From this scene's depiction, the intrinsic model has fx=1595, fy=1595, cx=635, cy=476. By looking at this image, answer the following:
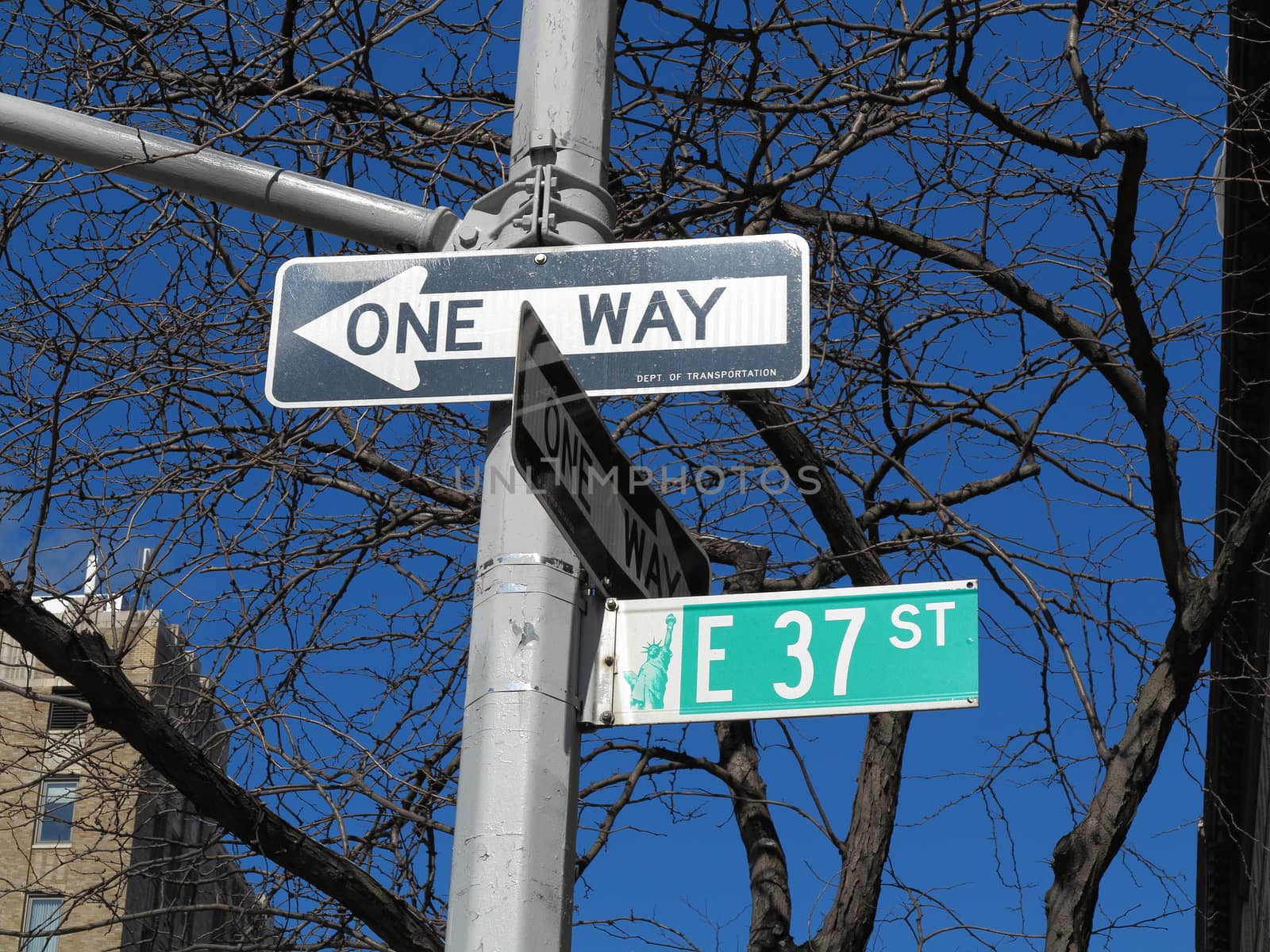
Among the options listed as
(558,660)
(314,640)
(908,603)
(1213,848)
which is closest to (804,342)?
(908,603)

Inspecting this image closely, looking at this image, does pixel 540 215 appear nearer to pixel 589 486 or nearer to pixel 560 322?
pixel 560 322

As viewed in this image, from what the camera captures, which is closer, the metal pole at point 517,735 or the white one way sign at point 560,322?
the metal pole at point 517,735

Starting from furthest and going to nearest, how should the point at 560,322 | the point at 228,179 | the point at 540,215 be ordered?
the point at 228,179, the point at 540,215, the point at 560,322

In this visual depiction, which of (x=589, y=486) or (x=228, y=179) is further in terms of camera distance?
(x=228, y=179)

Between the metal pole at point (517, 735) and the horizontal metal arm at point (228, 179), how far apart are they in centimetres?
53

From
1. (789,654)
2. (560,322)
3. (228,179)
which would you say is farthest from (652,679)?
(228,179)

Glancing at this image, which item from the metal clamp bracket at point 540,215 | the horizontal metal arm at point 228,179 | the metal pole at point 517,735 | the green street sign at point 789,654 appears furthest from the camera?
the horizontal metal arm at point 228,179

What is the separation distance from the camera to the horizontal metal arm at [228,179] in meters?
3.34

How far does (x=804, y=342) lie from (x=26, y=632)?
234 cm

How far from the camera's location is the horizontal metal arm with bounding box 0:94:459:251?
3344 millimetres

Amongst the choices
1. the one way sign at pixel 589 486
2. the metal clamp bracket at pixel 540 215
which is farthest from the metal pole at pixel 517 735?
the metal clamp bracket at pixel 540 215

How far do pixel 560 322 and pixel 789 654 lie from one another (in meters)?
0.77

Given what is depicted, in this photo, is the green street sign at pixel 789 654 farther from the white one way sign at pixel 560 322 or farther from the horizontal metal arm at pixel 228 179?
the horizontal metal arm at pixel 228 179

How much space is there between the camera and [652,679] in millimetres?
2893
